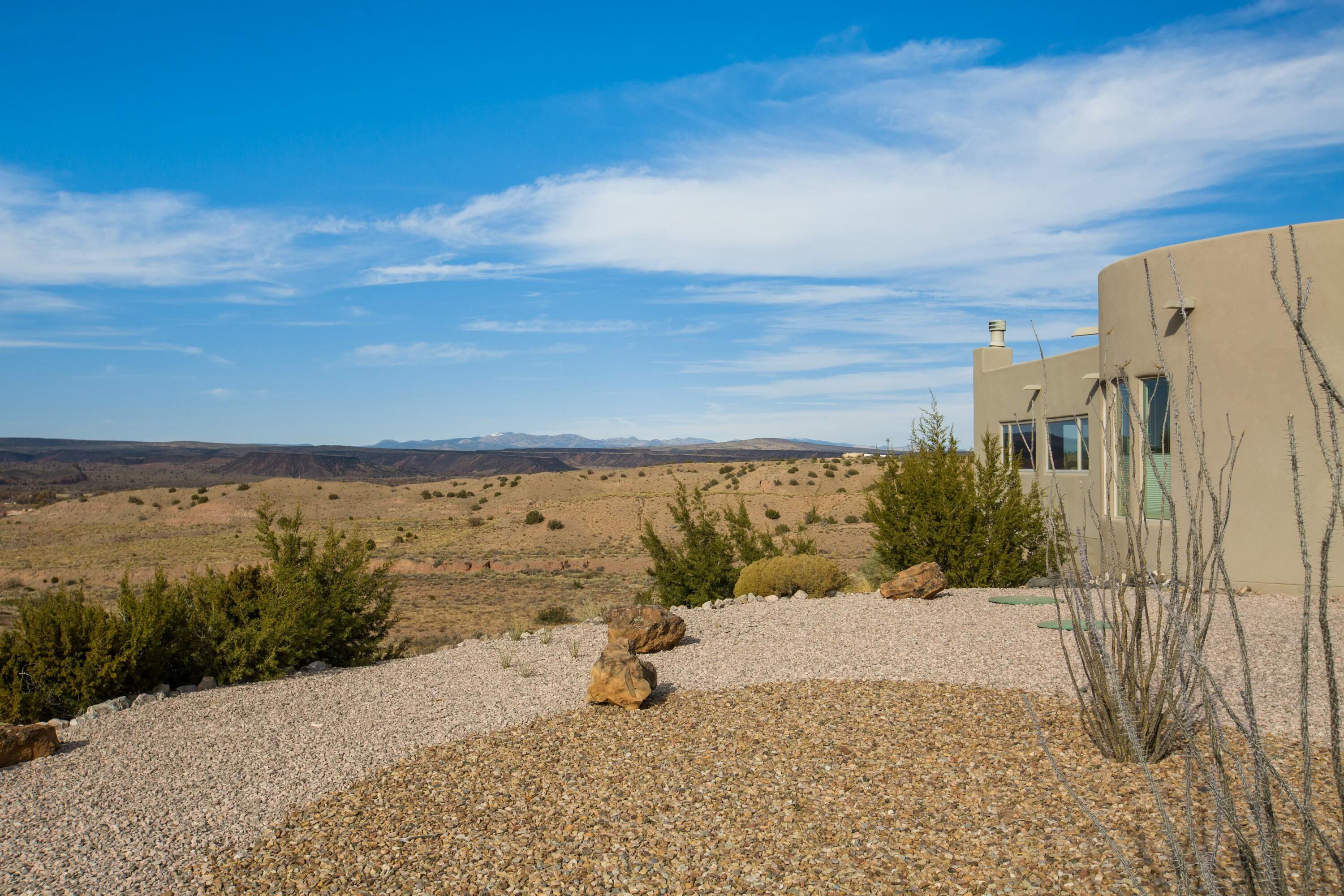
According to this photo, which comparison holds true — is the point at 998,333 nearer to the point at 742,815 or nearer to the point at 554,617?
the point at 554,617

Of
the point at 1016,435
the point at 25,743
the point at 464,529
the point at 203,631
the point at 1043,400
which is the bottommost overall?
the point at 464,529

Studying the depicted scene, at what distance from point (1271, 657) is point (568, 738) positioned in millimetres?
6245

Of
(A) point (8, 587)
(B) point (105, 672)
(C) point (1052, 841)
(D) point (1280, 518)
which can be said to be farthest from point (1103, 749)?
(A) point (8, 587)

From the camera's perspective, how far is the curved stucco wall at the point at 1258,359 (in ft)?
34.6

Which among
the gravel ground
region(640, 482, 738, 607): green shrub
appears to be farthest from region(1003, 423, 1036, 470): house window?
the gravel ground

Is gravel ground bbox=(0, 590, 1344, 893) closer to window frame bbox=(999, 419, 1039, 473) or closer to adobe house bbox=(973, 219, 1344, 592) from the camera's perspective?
adobe house bbox=(973, 219, 1344, 592)

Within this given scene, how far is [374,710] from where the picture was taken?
800 centimetres

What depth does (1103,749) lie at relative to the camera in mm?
5715

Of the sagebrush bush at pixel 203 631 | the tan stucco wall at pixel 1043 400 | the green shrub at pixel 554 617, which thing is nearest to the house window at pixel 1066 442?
the tan stucco wall at pixel 1043 400

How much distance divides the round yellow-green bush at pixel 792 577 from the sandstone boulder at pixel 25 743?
353 inches

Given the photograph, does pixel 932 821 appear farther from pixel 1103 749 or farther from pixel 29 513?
pixel 29 513

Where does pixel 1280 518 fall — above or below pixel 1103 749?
above

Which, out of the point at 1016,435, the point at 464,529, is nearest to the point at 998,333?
the point at 1016,435

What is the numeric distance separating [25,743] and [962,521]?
11.7m
